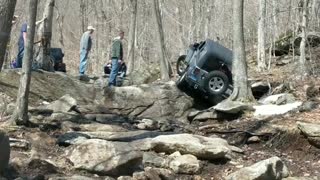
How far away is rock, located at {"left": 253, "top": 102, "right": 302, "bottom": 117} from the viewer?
11422mm

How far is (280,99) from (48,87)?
5800mm

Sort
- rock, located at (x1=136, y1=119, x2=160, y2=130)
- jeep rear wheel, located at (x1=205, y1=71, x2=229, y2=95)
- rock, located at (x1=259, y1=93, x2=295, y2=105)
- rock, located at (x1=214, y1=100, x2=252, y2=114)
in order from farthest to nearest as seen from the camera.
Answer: jeep rear wheel, located at (x1=205, y1=71, x2=229, y2=95) → rock, located at (x1=259, y1=93, x2=295, y2=105) → rock, located at (x1=214, y1=100, x2=252, y2=114) → rock, located at (x1=136, y1=119, x2=160, y2=130)

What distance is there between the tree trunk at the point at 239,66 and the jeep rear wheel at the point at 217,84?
2.13ft

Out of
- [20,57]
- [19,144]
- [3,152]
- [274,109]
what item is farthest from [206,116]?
[3,152]

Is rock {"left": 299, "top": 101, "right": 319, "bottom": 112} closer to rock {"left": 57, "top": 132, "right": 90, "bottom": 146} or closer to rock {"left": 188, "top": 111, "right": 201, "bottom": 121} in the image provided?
rock {"left": 188, "top": 111, "right": 201, "bottom": 121}

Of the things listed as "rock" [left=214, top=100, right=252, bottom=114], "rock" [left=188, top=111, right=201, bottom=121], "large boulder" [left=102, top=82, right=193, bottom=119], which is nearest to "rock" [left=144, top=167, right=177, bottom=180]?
"rock" [left=214, top=100, right=252, bottom=114]

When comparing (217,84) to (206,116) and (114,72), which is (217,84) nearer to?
(206,116)

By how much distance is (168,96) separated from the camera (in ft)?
45.9

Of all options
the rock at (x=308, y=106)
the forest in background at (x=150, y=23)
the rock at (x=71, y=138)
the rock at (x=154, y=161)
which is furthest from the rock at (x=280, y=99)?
the forest in background at (x=150, y=23)

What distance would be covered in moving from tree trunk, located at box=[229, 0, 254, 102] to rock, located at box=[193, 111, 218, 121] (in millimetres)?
929

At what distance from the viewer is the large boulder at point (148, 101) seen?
13273 mm

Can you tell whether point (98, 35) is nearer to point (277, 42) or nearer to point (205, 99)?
point (277, 42)

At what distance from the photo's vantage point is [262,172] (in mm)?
7598

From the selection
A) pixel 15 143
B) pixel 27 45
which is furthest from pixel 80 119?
pixel 15 143
